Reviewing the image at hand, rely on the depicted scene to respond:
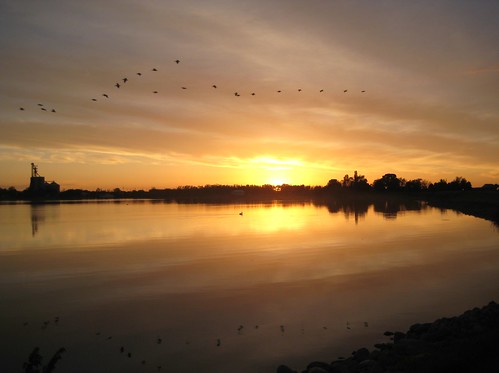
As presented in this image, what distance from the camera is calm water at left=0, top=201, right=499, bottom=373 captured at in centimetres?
1227

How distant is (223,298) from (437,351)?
9455 millimetres

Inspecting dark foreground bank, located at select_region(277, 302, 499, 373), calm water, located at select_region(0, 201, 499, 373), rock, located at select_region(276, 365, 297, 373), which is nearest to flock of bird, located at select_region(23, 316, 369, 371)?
calm water, located at select_region(0, 201, 499, 373)

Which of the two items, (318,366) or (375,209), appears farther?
(375,209)

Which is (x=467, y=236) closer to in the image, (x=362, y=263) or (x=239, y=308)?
(x=362, y=263)

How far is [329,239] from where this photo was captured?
3656cm

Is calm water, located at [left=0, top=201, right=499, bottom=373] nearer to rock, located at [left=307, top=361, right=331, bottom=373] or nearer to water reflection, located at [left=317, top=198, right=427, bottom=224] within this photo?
rock, located at [left=307, top=361, right=331, bottom=373]

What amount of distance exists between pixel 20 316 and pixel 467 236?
3634 cm

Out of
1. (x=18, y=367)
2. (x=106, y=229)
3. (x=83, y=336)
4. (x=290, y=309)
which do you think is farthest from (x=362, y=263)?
(x=106, y=229)

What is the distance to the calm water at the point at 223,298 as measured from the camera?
40.3ft

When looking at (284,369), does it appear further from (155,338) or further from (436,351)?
(155,338)

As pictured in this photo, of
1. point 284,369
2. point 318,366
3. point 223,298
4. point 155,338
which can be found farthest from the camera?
point 223,298

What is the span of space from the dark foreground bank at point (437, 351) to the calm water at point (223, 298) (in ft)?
3.11

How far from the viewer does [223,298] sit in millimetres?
17516

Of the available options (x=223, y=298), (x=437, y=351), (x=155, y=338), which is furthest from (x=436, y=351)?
(x=223, y=298)
